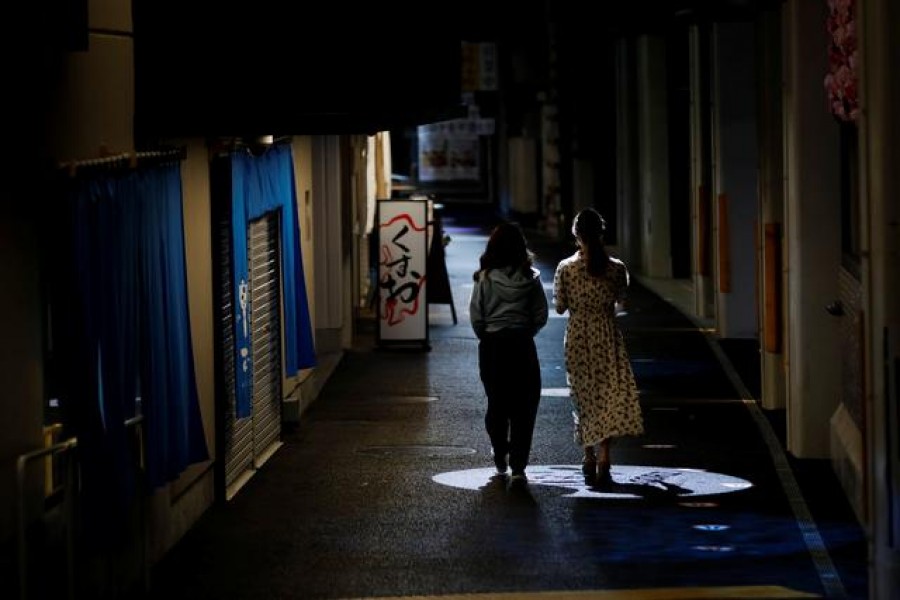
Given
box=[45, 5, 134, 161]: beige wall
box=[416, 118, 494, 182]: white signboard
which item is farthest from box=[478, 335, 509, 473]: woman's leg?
box=[416, 118, 494, 182]: white signboard

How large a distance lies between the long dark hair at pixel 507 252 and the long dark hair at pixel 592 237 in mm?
550

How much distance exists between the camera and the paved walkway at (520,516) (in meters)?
11.3

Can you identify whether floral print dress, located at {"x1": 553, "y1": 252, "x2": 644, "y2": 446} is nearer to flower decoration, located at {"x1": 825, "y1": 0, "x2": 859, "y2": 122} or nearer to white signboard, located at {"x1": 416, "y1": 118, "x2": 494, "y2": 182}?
flower decoration, located at {"x1": 825, "y1": 0, "x2": 859, "y2": 122}

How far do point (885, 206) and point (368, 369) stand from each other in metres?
12.7

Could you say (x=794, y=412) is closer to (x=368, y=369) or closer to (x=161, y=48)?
(x=161, y=48)

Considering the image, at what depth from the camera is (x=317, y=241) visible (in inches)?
891

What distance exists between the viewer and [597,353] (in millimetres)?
14680

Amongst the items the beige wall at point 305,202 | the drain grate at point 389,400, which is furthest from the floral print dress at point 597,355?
the beige wall at point 305,202

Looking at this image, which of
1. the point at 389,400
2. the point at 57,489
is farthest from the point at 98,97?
the point at 389,400

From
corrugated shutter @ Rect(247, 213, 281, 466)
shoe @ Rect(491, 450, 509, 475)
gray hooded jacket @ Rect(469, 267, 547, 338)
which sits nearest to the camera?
gray hooded jacket @ Rect(469, 267, 547, 338)

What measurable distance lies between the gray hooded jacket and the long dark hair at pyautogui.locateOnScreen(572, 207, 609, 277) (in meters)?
0.53

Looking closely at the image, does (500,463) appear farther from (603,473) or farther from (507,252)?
(507,252)

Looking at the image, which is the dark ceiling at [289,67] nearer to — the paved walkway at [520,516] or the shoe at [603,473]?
the paved walkway at [520,516]

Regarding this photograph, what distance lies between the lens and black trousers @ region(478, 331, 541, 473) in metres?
14.9
